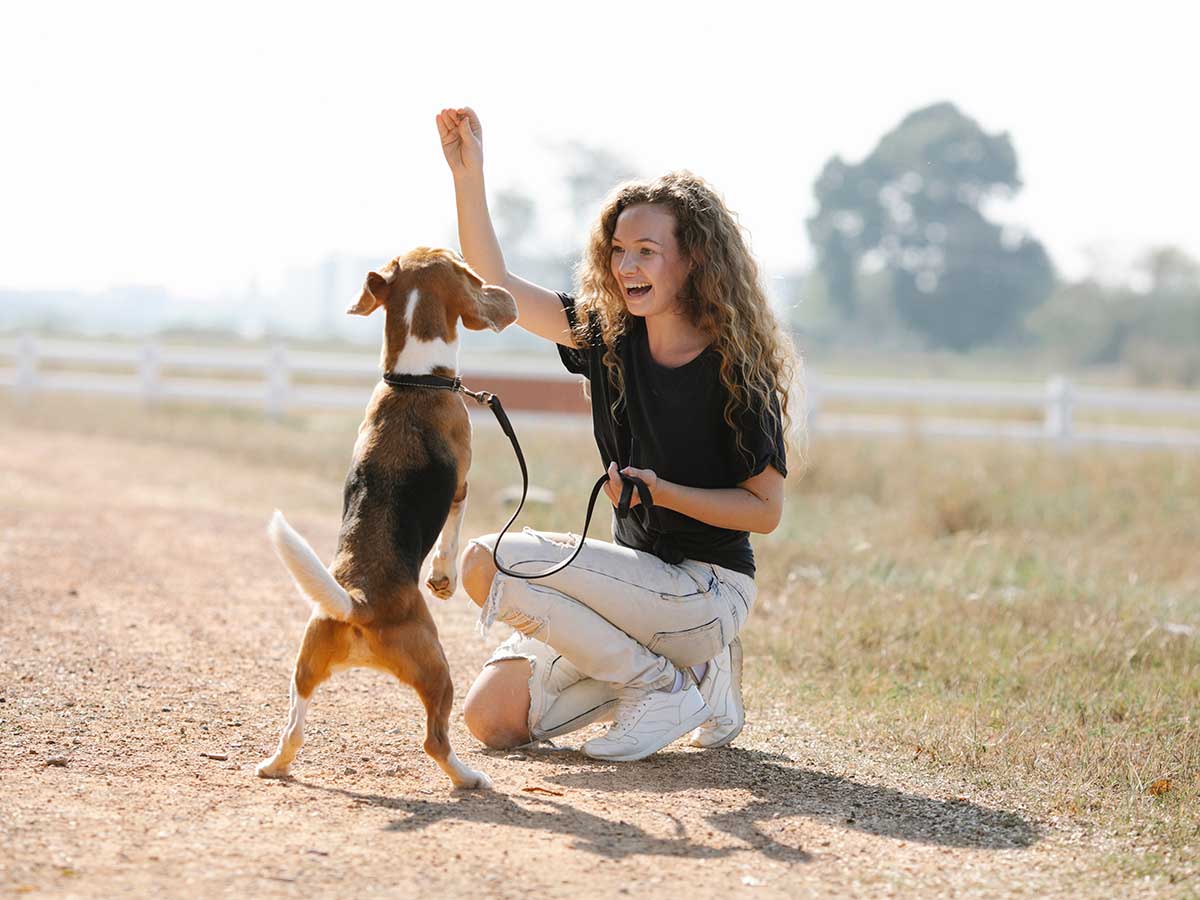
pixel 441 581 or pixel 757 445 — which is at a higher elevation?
pixel 757 445

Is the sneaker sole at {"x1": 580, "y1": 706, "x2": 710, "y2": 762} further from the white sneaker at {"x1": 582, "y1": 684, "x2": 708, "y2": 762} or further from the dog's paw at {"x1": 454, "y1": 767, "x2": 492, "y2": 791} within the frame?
the dog's paw at {"x1": 454, "y1": 767, "x2": 492, "y2": 791}

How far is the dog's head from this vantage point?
13.9 feet

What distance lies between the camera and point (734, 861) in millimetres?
3631

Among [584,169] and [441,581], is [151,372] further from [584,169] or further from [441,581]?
[584,169]

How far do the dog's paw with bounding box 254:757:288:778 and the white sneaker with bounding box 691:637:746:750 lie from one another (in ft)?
4.84

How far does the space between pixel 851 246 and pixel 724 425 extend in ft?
211

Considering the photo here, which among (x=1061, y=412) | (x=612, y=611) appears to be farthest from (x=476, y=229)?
(x=1061, y=412)

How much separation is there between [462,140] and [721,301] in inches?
43.5

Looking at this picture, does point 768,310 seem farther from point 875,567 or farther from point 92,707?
point 875,567

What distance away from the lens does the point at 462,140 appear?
16.1 feet

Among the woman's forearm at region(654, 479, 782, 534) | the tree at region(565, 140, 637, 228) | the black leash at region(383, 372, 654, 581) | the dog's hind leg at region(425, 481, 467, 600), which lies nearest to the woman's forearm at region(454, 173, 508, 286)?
the black leash at region(383, 372, 654, 581)

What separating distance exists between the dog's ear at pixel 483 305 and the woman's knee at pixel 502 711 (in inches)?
48.5

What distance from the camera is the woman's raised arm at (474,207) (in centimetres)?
491

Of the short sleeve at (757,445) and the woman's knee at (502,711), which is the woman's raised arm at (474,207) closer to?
the short sleeve at (757,445)
